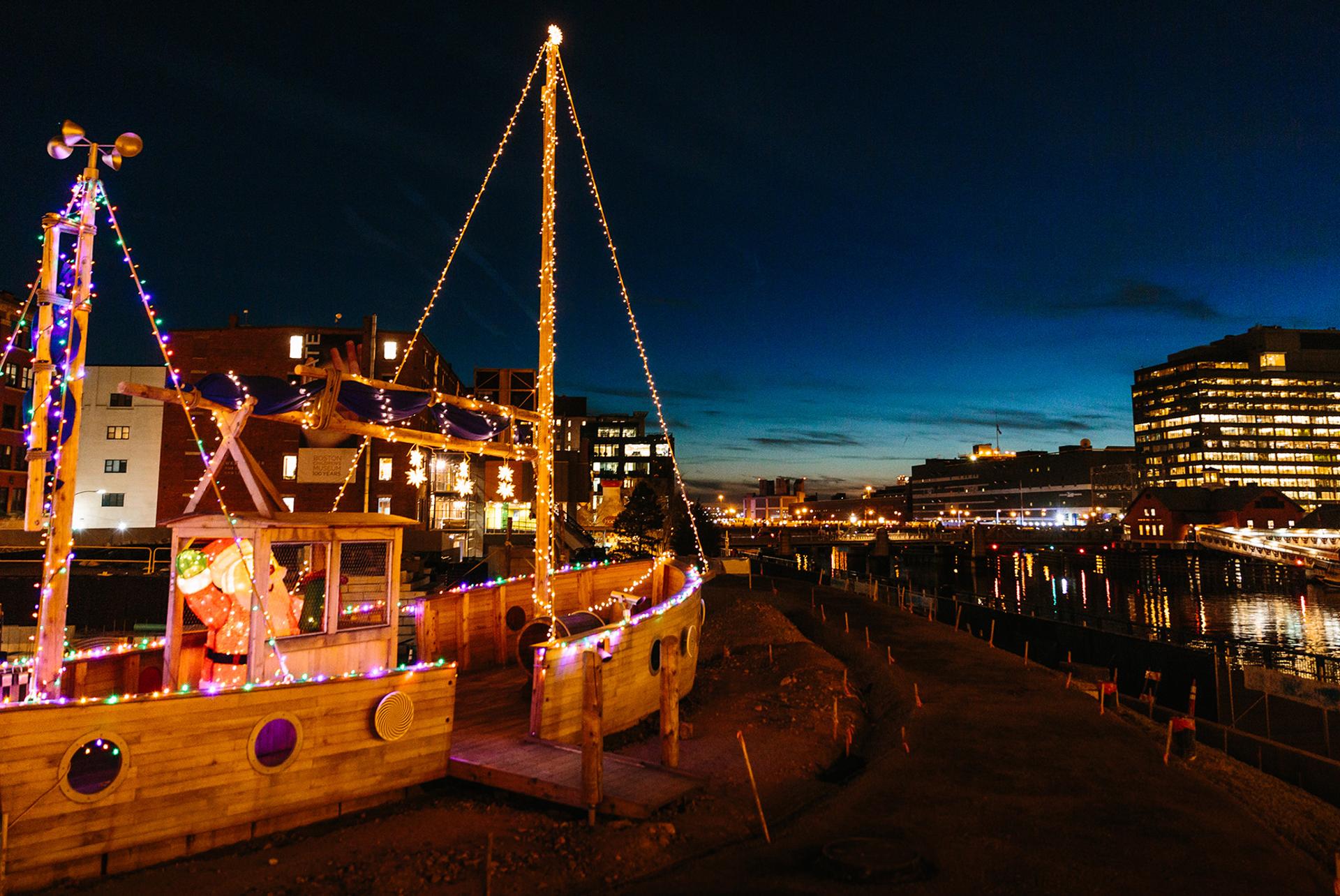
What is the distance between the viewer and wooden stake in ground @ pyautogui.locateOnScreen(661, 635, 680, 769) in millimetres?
10898

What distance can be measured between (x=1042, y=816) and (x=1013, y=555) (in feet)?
398

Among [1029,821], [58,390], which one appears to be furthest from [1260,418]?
[58,390]

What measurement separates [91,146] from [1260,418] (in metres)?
214

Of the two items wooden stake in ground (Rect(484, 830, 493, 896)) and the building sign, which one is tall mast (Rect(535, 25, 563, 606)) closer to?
wooden stake in ground (Rect(484, 830, 493, 896))

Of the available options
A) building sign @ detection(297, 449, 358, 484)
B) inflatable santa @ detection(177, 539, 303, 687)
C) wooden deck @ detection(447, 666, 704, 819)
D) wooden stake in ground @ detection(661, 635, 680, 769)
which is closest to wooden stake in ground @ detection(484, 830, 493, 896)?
wooden deck @ detection(447, 666, 704, 819)

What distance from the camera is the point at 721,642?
25.0 m

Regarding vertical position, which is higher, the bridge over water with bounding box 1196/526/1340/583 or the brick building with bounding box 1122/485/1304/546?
the brick building with bounding box 1122/485/1304/546

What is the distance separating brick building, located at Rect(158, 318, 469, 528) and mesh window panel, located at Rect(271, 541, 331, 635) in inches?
1246

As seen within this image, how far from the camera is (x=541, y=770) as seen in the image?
9.51m

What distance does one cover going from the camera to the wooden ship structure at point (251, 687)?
7.48 meters

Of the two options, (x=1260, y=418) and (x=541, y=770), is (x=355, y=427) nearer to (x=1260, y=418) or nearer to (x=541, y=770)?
(x=541, y=770)

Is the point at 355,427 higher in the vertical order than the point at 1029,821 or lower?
higher

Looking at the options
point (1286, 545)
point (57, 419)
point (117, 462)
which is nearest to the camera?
point (57, 419)

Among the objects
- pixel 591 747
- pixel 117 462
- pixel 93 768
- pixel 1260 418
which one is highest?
pixel 1260 418
